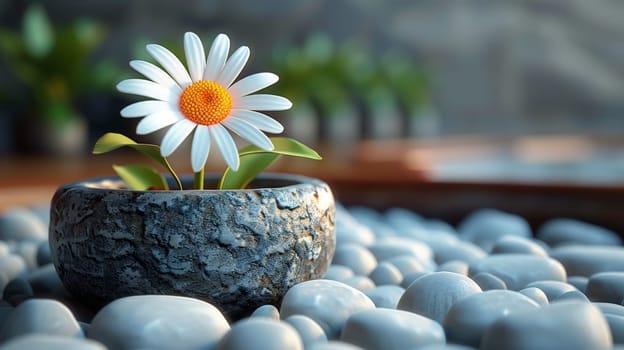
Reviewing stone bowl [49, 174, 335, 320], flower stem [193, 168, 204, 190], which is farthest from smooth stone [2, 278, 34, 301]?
flower stem [193, 168, 204, 190]

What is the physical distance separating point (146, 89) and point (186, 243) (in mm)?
142

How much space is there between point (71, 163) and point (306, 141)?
130 centimetres

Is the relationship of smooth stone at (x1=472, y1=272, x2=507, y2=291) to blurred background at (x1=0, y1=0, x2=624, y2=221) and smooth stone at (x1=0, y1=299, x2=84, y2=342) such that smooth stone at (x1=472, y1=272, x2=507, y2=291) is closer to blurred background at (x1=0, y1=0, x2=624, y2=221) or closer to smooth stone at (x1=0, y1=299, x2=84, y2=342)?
smooth stone at (x1=0, y1=299, x2=84, y2=342)

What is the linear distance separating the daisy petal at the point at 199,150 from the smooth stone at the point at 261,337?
15cm

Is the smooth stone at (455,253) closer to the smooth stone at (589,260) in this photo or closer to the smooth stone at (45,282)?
the smooth stone at (589,260)

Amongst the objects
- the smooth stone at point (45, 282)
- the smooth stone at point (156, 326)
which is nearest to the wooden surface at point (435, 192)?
the smooth stone at point (45, 282)

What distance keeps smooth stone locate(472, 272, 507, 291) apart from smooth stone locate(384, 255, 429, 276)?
10 centimetres

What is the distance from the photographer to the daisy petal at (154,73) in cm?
62

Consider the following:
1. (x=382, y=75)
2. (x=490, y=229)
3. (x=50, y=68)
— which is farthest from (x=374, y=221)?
(x=382, y=75)

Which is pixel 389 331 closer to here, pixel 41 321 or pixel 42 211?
A: pixel 41 321

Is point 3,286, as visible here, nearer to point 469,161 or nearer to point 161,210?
point 161,210

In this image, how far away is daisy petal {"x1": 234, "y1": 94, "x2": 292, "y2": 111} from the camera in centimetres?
65

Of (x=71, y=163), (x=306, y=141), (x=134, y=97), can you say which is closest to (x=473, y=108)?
(x=306, y=141)

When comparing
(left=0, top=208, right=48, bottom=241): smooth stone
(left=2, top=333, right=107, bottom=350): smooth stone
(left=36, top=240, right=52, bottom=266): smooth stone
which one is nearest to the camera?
(left=2, top=333, right=107, bottom=350): smooth stone
